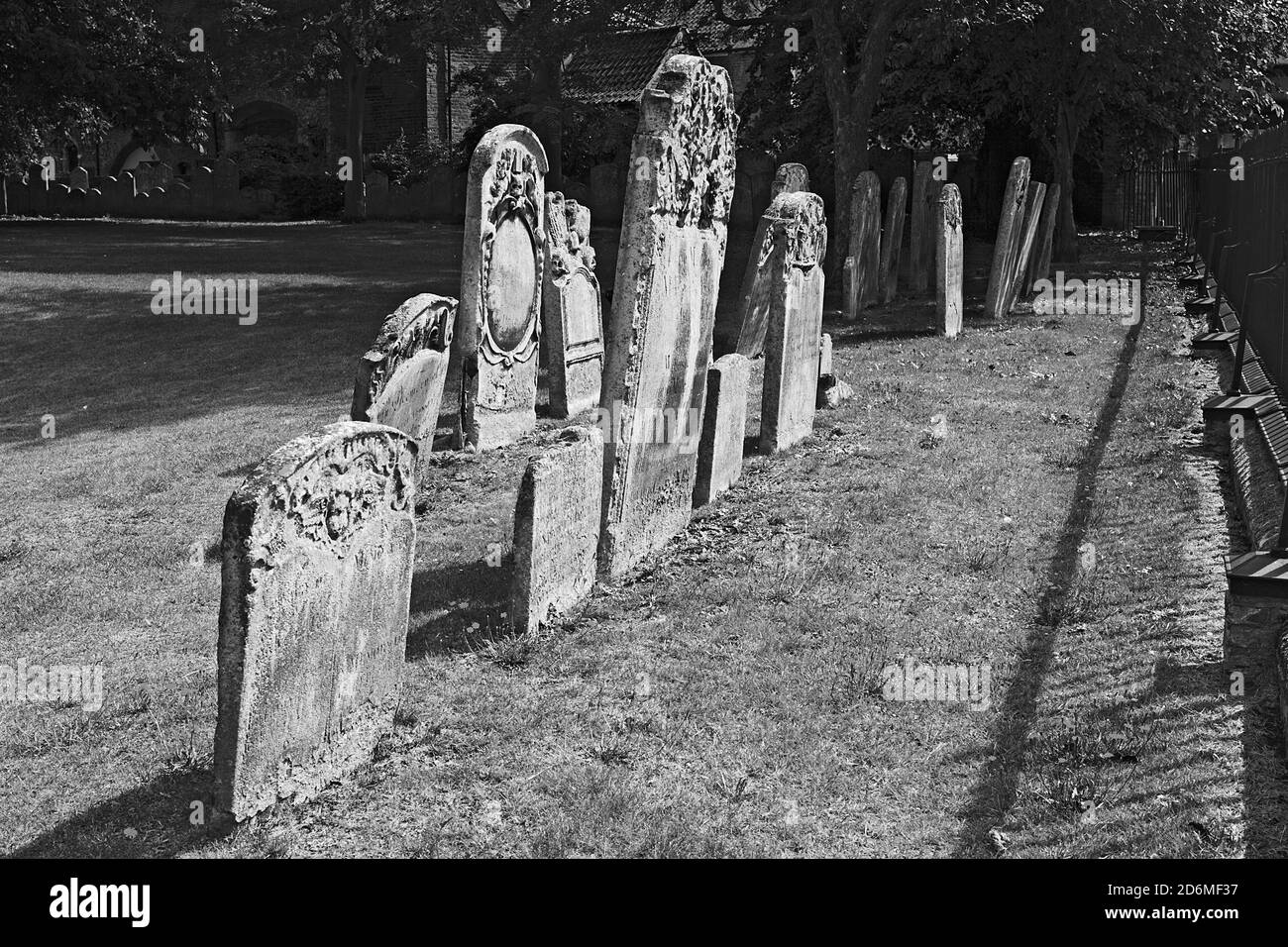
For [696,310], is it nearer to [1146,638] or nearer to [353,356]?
[1146,638]

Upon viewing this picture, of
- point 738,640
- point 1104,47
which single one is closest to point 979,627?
point 738,640

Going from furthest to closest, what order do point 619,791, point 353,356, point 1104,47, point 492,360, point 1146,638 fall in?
1. point 1104,47
2. point 353,356
3. point 492,360
4. point 1146,638
5. point 619,791

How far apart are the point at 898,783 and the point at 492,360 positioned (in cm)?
588

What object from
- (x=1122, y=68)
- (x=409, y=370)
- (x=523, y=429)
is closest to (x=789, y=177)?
(x=523, y=429)

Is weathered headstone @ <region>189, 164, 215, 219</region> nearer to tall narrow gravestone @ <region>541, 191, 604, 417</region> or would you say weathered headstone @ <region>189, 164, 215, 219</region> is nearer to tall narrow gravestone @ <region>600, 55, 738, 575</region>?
tall narrow gravestone @ <region>541, 191, 604, 417</region>

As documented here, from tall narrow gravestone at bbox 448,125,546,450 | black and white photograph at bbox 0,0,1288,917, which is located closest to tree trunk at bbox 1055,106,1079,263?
black and white photograph at bbox 0,0,1288,917

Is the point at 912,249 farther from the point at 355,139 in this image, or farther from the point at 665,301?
the point at 355,139

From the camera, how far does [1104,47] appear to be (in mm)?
19281

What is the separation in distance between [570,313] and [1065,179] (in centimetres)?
1562

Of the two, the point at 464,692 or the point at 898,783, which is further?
the point at 464,692

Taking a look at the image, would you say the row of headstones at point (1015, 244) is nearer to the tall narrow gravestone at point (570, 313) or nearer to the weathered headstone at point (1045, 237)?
the weathered headstone at point (1045, 237)

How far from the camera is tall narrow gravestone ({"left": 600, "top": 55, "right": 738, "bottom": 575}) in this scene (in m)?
6.83

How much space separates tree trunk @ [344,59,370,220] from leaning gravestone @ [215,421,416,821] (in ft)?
99.5

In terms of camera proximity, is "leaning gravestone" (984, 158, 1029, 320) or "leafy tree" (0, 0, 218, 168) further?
"leafy tree" (0, 0, 218, 168)
